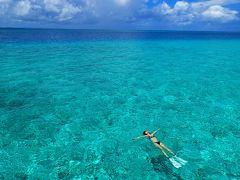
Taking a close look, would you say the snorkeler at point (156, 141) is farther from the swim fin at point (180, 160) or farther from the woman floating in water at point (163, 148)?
the swim fin at point (180, 160)

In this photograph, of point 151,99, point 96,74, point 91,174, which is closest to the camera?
point 91,174

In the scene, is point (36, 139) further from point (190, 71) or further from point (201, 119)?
point (190, 71)

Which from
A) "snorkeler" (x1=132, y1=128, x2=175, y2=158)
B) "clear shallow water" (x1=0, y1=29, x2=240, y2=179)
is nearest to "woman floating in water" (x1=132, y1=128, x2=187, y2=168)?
"snorkeler" (x1=132, y1=128, x2=175, y2=158)

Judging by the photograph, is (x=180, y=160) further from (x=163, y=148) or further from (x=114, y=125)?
(x=114, y=125)

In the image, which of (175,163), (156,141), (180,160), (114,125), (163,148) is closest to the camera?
(175,163)

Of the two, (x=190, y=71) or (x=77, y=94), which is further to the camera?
(x=190, y=71)

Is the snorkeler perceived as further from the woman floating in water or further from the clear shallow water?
the clear shallow water

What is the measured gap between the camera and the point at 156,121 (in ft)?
40.3

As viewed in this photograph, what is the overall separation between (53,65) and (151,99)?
1546 cm

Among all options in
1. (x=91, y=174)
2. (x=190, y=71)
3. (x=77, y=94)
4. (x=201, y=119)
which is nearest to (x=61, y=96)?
(x=77, y=94)

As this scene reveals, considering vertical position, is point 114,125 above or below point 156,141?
below

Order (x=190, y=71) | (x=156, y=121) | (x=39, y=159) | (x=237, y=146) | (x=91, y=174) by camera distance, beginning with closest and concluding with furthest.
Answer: (x=91, y=174)
(x=39, y=159)
(x=237, y=146)
(x=156, y=121)
(x=190, y=71)

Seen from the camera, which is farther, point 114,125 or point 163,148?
point 114,125

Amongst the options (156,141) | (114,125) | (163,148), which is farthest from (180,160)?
(114,125)
